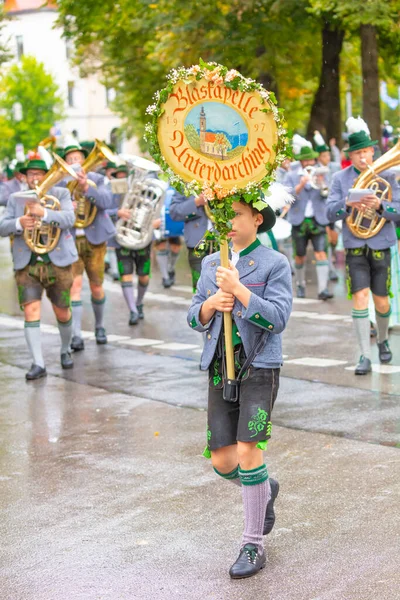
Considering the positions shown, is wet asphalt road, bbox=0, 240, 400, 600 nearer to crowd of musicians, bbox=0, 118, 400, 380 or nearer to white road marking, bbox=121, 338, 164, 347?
crowd of musicians, bbox=0, 118, 400, 380

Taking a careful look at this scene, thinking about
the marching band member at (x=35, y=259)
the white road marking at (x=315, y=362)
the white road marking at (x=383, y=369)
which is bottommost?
the white road marking at (x=315, y=362)

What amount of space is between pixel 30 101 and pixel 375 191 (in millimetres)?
73734

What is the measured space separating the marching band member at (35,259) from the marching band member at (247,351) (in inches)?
210

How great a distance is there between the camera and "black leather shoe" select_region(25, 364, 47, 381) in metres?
10.9

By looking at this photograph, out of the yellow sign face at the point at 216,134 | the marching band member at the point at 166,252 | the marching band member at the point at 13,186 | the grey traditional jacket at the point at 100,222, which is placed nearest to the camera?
the yellow sign face at the point at 216,134

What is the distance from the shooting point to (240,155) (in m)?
5.43

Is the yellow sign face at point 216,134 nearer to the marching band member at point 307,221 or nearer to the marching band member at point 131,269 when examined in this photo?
the marching band member at point 131,269

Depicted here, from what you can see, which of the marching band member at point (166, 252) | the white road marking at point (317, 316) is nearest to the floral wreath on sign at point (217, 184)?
the white road marking at point (317, 316)

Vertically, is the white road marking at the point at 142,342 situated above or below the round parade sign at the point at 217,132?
below

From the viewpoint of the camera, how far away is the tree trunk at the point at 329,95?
87.0 ft

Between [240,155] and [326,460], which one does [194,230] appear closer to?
[326,460]

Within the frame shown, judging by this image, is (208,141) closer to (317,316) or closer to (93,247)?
(93,247)

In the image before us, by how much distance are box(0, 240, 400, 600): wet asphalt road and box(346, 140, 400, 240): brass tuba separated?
123cm

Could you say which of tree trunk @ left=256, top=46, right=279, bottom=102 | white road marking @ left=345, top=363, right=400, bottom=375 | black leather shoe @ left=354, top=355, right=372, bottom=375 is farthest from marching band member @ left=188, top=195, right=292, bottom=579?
tree trunk @ left=256, top=46, right=279, bottom=102
